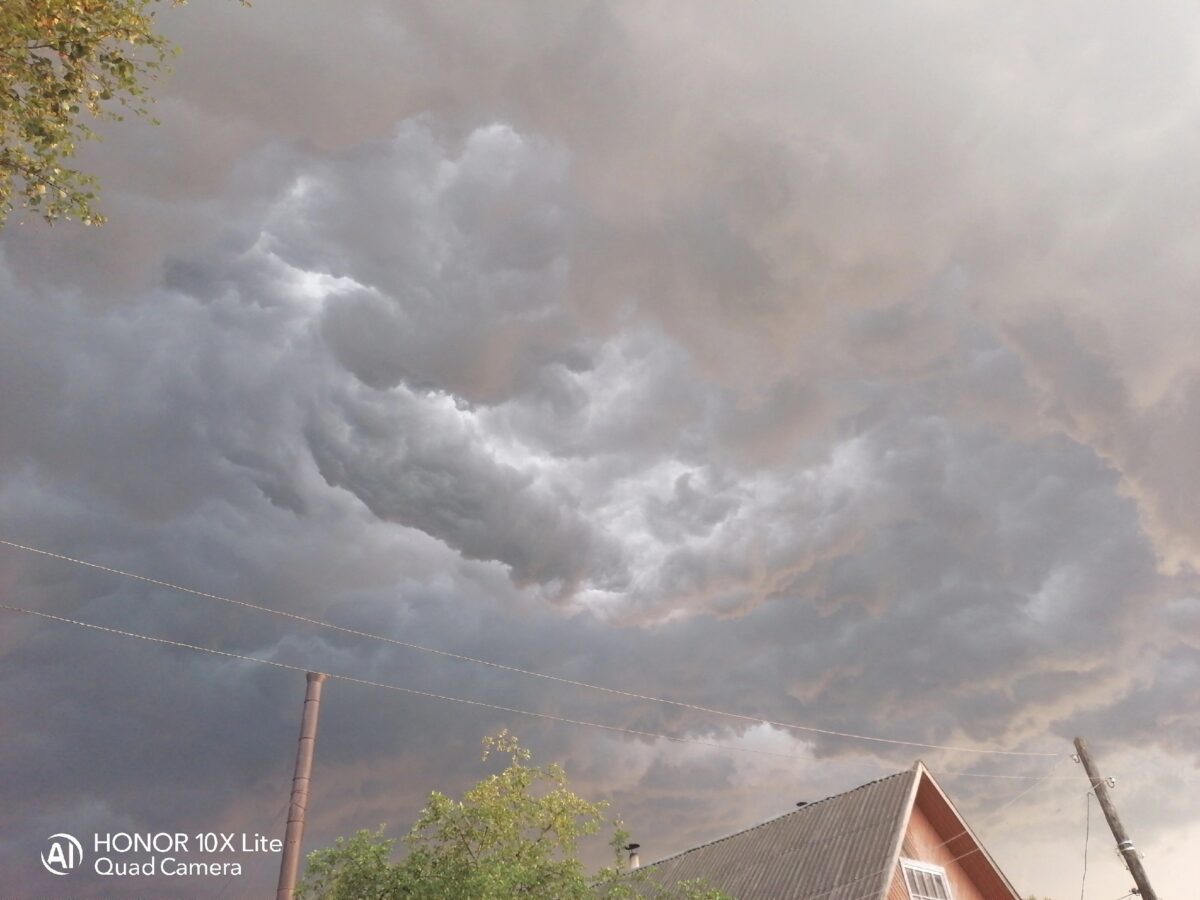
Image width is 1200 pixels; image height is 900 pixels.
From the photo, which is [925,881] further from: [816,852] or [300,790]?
[300,790]

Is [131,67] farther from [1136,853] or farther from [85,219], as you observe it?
[1136,853]

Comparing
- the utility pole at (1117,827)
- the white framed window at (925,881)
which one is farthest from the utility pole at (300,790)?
the utility pole at (1117,827)

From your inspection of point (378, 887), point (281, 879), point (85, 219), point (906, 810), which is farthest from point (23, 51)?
point (906, 810)

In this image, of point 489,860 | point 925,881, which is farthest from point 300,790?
point 925,881

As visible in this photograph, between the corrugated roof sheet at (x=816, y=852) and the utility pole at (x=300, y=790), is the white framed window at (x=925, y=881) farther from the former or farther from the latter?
the utility pole at (x=300, y=790)

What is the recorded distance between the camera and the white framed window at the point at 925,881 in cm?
2692

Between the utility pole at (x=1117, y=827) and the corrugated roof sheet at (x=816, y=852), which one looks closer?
the utility pole at (x=1117, y=827)

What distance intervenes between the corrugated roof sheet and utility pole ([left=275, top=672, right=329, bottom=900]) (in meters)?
11.9

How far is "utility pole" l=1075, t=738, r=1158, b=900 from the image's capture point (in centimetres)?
2200

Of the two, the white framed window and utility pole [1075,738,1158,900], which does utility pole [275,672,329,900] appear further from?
utility pole [1075,738,1158,900]

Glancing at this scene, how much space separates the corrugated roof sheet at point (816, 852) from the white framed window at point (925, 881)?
1739 mm

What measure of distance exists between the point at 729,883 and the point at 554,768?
7.26 meters

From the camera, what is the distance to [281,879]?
19.1 meters

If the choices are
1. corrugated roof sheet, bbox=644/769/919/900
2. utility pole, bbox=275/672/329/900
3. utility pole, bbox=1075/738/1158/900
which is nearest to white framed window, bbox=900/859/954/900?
corrugated roof sheet, bbox=644/769/919/900
